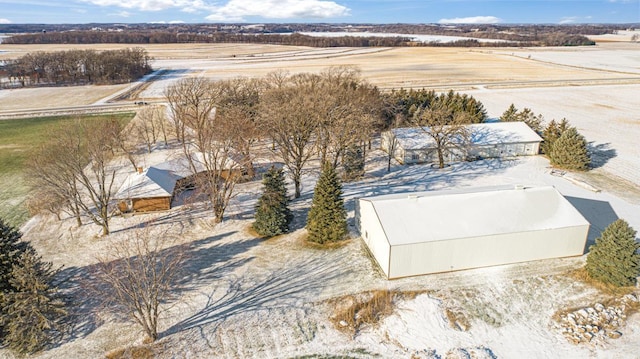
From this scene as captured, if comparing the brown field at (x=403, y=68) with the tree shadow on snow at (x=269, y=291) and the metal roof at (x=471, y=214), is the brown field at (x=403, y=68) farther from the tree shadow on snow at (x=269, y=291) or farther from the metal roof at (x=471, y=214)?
the tree shadow on snow at (x=269, y=291)

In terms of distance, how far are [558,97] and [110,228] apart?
7461cm

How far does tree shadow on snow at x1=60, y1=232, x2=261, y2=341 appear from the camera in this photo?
19234 millimetres

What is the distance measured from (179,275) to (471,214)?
1694cm

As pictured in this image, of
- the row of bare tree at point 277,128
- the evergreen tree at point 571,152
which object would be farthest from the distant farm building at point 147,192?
the evergreen tree at point 571,152

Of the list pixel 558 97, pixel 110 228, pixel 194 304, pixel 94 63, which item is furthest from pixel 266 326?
pixel 94 63

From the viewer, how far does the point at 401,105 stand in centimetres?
5009

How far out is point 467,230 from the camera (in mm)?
21938

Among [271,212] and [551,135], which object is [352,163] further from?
[551,135]

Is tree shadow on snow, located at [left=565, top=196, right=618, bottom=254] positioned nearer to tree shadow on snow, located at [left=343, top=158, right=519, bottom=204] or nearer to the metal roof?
the metal roof

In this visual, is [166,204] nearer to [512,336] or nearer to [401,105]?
[512,336]

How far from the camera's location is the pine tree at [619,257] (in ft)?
66.1

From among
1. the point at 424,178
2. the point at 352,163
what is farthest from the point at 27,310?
the point at 424,178

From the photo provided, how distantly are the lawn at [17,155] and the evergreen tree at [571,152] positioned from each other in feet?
149

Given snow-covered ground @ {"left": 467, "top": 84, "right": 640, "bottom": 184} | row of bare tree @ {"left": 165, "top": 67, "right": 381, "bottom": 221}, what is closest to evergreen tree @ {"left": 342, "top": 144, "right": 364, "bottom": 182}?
row of bare tree @ {"left": 165, "top": 67, "right": 381, "bottom": 221}
